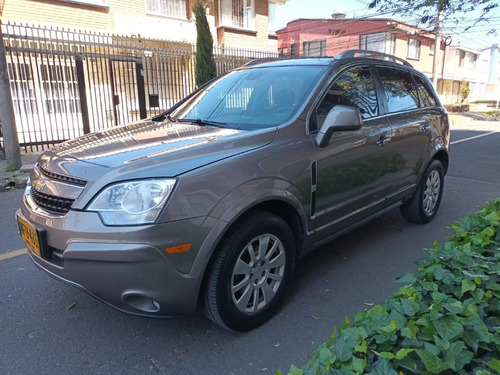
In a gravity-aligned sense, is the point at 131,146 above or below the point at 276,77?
below

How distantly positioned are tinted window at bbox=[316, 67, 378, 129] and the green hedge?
1.47 m

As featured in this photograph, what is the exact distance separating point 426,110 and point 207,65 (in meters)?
8.75

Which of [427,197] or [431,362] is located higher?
[431,362]

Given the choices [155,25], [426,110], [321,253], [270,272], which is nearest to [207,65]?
[155,25]

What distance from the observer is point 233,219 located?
88.0 inches

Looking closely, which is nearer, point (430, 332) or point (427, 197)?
point (430, 332)

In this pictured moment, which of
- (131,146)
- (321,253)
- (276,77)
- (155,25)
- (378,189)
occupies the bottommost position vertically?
(321,253)

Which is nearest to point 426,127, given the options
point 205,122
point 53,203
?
point 205,122

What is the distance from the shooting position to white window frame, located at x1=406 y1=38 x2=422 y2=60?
94.2 feet

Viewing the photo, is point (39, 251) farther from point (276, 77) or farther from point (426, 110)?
point (426, 110)

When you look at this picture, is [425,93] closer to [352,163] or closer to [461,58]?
[352,163]

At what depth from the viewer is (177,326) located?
2607 mm

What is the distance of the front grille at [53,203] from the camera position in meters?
2.20

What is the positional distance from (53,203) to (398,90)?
344cm
